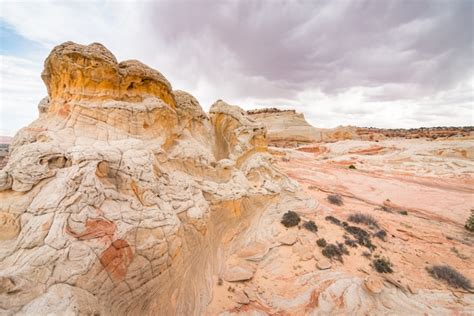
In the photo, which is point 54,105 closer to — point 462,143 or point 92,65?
point 92,65

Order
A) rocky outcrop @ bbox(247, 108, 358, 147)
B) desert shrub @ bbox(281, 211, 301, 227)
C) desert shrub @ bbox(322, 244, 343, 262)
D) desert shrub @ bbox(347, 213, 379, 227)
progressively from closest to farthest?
1. desert shrub @ bbox(322, 244, 343, 262)
2. desert shrub @ bbox(281, 211, 301, 227)
3. desert shrub @ bbox(347, 213, 379, 227)
4. rocky outcrop @ bbox(247, 108, 358, 147)

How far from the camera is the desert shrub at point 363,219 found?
10.4m

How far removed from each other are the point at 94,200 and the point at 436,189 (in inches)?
926

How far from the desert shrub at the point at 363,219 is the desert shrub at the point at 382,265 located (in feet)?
8.75

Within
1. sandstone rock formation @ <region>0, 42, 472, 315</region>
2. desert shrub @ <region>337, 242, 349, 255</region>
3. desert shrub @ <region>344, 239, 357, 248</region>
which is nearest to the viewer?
sandstone rock formation @ <region>0, 42, 472, 315</region>

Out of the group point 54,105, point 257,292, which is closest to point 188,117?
point 54,105

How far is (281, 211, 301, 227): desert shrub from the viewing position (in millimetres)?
9562

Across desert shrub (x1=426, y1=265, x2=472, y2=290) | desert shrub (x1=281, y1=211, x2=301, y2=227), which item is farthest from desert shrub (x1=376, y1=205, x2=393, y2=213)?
desert shrub (x1=281, y1=211, x2=301, y2=227)

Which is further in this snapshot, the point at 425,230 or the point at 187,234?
the point at 425,230

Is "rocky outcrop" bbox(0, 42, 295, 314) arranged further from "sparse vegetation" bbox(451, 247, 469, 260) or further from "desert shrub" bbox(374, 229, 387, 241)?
"sparse vegetation" bbox(451, 247, 469, 260)

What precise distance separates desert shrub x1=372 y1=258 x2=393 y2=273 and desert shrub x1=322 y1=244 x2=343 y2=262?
114 centimetres

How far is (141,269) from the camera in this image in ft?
15.3

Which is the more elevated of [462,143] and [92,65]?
[92,65]

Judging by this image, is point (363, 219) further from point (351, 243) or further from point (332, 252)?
point (332, 252)
